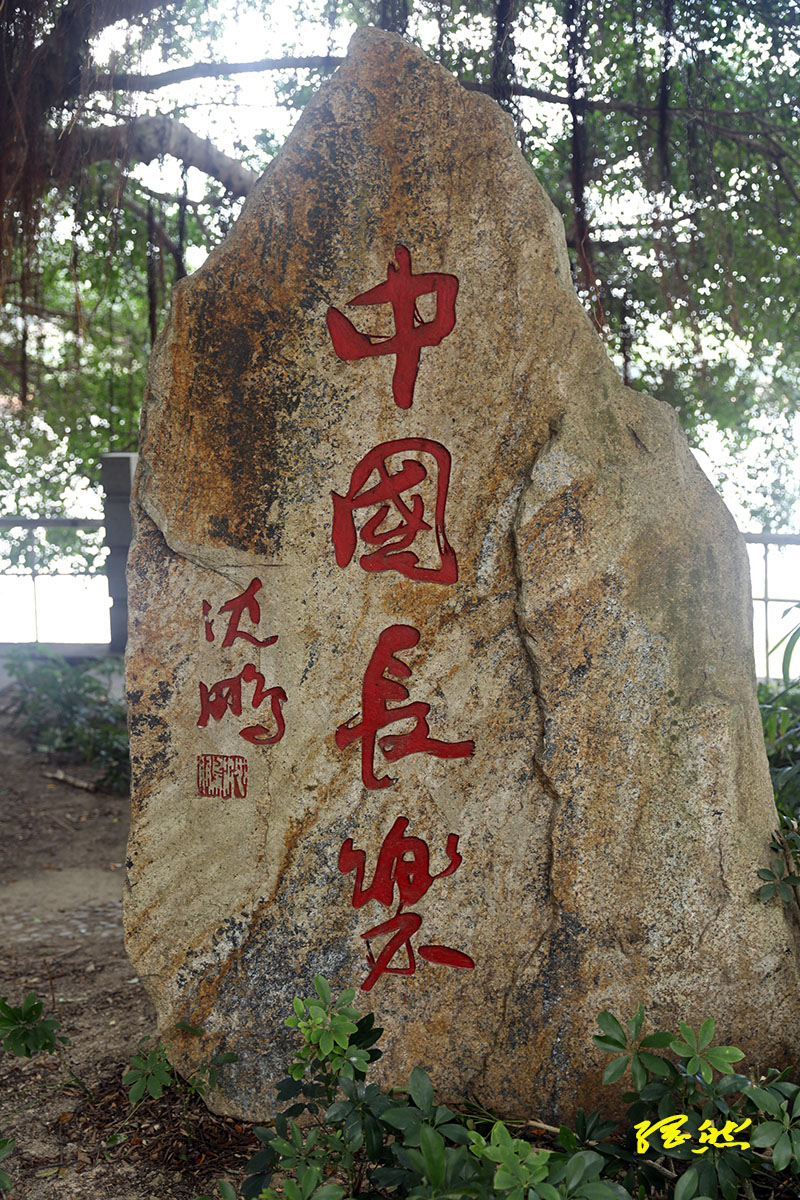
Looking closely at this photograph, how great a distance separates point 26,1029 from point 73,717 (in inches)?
147

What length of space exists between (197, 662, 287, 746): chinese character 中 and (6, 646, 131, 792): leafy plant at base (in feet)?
10.5

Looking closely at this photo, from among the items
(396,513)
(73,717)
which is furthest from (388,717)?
(73,717)

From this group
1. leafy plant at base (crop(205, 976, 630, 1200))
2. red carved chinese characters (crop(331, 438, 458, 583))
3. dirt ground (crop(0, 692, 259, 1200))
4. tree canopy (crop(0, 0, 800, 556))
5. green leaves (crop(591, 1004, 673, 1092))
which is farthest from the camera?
tree canopy (crop(0, 0, 800, 556))

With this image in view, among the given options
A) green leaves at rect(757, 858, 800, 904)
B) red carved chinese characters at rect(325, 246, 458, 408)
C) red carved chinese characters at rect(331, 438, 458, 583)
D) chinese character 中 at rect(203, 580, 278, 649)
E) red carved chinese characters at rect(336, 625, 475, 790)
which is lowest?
green leaves at rect(757, 858, 800, 904)

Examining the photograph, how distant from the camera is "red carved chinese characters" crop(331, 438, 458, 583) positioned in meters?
2.22

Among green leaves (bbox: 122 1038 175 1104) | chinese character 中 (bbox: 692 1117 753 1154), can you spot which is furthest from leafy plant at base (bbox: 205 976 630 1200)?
green leaves (bbox: 122 1038 175 1104)

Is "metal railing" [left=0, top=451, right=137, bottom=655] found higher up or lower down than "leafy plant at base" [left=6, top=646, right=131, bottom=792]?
higher up

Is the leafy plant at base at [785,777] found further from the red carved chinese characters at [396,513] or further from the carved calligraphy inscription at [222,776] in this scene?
the carved calligraphy inscription at [222,776]

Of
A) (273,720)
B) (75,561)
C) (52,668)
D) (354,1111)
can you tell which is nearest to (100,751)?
(52,668)

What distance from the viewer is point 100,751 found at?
18.1 feet

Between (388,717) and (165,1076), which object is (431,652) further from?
(165,1076)

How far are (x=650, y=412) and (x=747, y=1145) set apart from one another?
149cm

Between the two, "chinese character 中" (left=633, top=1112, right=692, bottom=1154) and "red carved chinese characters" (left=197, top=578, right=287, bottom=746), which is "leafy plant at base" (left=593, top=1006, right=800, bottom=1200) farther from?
"red carved chinese characters" (left=197, top=578, right=287, bottom=746)

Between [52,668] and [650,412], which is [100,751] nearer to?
[52,668]
